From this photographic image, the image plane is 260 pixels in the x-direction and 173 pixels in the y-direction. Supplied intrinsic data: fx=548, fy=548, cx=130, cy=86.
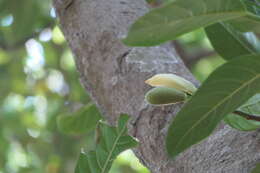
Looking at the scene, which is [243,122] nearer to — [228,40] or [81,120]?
[228,40]

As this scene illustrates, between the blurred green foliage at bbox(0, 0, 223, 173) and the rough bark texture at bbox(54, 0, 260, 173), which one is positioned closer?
the rough bark texture at bbox(54, 0, 260, 173)

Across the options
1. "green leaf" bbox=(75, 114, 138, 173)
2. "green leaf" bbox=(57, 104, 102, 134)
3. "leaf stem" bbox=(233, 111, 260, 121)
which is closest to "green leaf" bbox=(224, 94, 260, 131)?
"leaf stem" bbox=(233, 111, 260, 121)

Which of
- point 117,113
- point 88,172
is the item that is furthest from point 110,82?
point 88,172

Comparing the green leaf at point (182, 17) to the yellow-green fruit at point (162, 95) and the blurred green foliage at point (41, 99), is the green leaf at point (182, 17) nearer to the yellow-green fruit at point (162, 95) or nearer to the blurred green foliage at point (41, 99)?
the yellow-green fruit at point (162, 95)

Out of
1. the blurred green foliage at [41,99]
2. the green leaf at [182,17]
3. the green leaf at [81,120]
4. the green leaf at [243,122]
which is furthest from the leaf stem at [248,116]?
the blurred green foliage at [41,99]

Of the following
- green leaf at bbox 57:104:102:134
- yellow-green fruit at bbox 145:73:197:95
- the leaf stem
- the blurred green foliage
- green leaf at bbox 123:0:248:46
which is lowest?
the blurred green foliage

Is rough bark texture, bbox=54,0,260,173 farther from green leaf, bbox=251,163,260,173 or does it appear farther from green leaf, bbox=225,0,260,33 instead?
green leaf, bbox=225,0,260,33
